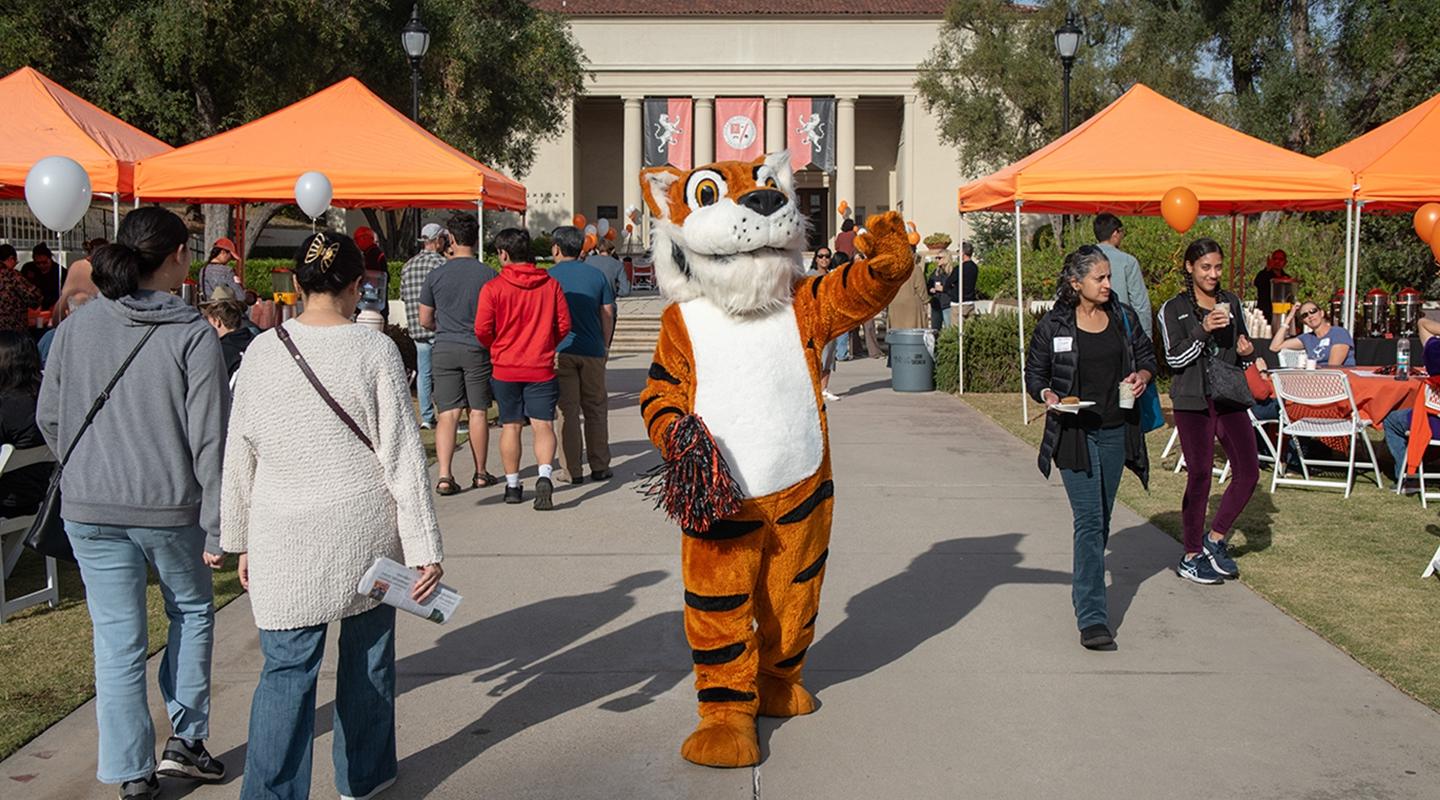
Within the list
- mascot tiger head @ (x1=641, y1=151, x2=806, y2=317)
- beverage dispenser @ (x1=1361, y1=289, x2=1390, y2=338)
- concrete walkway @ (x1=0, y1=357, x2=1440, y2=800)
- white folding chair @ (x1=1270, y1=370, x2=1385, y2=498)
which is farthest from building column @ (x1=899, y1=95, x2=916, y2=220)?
mascot tiger head @ (x1=641, y1=151, x2=806, y2=317)

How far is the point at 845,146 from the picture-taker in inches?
2069

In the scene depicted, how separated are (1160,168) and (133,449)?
34.5 ft

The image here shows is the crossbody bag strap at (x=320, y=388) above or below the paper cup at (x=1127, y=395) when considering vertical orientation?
above

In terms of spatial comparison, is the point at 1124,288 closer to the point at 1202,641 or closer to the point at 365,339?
the point at 1202,641

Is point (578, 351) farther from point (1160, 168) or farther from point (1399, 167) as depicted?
point (1399, 167)

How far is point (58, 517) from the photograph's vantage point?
4.38 metres

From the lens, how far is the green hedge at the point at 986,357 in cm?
1612

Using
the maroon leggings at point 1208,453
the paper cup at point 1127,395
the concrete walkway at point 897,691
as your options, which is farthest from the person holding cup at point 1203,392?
the paper cup at point 1127,395

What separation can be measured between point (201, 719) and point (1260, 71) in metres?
27.9

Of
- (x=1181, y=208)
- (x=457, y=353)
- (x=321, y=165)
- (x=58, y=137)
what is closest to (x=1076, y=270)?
(x=1181, y=208)

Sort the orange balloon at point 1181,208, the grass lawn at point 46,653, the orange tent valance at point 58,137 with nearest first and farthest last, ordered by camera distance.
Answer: the grass lawn at point 46,653 → the orange balloon at point 1181,208 → the orange tent valance at point 58,137

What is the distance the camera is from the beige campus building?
171 feet

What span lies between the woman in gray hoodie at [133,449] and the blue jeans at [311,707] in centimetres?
53

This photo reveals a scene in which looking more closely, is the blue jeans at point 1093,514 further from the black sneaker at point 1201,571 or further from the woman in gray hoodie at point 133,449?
the woman in gray hoodie at point 133,449
